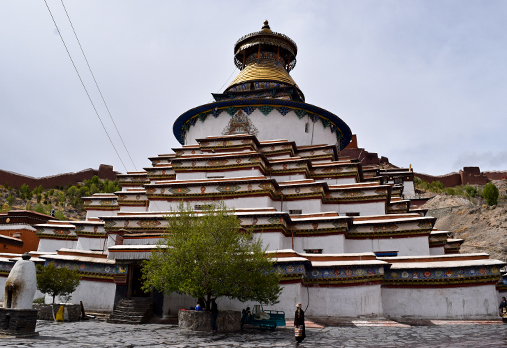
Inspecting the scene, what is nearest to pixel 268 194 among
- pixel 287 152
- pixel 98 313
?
pixel 287 152

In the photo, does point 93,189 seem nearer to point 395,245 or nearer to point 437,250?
point 395,245

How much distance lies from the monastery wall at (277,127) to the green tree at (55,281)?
10.5m

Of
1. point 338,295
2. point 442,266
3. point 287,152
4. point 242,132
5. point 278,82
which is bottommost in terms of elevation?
point 338,295

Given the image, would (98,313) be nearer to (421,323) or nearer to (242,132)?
(421,323)

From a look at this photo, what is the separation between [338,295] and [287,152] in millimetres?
Result: 7821

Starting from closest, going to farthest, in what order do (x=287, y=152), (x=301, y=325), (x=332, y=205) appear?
1. (x=301, y=325)
2. (x=332, y=205)
3. (x=287, y=152)

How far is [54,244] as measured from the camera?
1619cm

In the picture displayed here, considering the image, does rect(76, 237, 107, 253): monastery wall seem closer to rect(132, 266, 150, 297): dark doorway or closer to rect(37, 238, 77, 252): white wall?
rect(37, 238, 77, 252): white wall

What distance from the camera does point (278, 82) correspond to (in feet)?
72.7

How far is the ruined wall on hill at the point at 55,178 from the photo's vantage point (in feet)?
140

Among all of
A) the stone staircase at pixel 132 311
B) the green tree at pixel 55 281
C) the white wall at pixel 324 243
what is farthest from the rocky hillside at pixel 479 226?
the green tree at pixel 55 281

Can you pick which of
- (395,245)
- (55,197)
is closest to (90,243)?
(395,245)

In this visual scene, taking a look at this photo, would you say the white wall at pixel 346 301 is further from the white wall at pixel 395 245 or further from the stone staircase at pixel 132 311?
the stone staircase at pixel 132 311

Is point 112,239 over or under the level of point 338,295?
over
